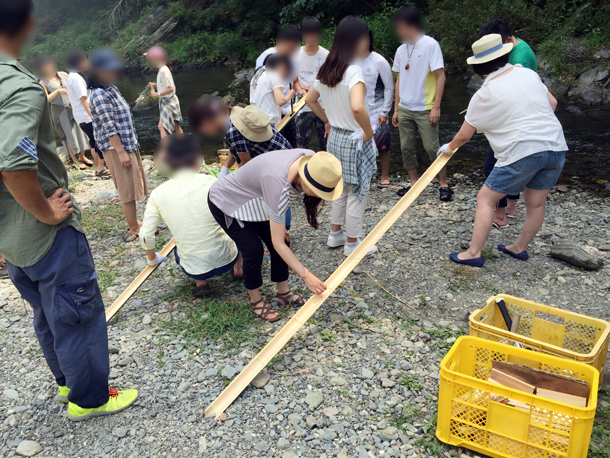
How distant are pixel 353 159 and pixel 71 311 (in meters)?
2.50

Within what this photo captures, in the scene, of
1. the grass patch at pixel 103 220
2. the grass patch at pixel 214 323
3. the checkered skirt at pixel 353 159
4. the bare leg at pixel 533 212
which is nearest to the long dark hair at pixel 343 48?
the checkered skirt at pixel 353 159

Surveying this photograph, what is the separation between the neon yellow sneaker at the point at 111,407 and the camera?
272 centimetres

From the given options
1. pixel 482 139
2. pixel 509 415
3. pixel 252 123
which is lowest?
pixel 482 139

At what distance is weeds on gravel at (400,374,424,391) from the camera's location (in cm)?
283

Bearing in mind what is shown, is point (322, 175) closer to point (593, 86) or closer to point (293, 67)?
point (293, 67)

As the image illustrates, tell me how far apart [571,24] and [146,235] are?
11992mm

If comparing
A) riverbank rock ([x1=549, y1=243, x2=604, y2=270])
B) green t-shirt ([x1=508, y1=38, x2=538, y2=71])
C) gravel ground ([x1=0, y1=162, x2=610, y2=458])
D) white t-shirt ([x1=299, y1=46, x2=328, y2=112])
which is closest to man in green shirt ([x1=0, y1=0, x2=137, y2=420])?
gravel ground ([x1=0, y1=162, x2=610, y2=458])

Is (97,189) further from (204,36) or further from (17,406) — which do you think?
(204,36)

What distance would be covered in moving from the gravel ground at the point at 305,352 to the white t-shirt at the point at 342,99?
1.24 metres

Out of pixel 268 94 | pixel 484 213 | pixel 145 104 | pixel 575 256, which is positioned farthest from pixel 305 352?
pixel 145 104

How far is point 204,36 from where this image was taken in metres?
24.1

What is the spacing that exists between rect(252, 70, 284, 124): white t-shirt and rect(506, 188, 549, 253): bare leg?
262 centimetres

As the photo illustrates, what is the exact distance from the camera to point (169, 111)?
291 inches

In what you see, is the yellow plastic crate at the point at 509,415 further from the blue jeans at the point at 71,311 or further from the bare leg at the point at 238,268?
the bare leg at the point at 238,268
